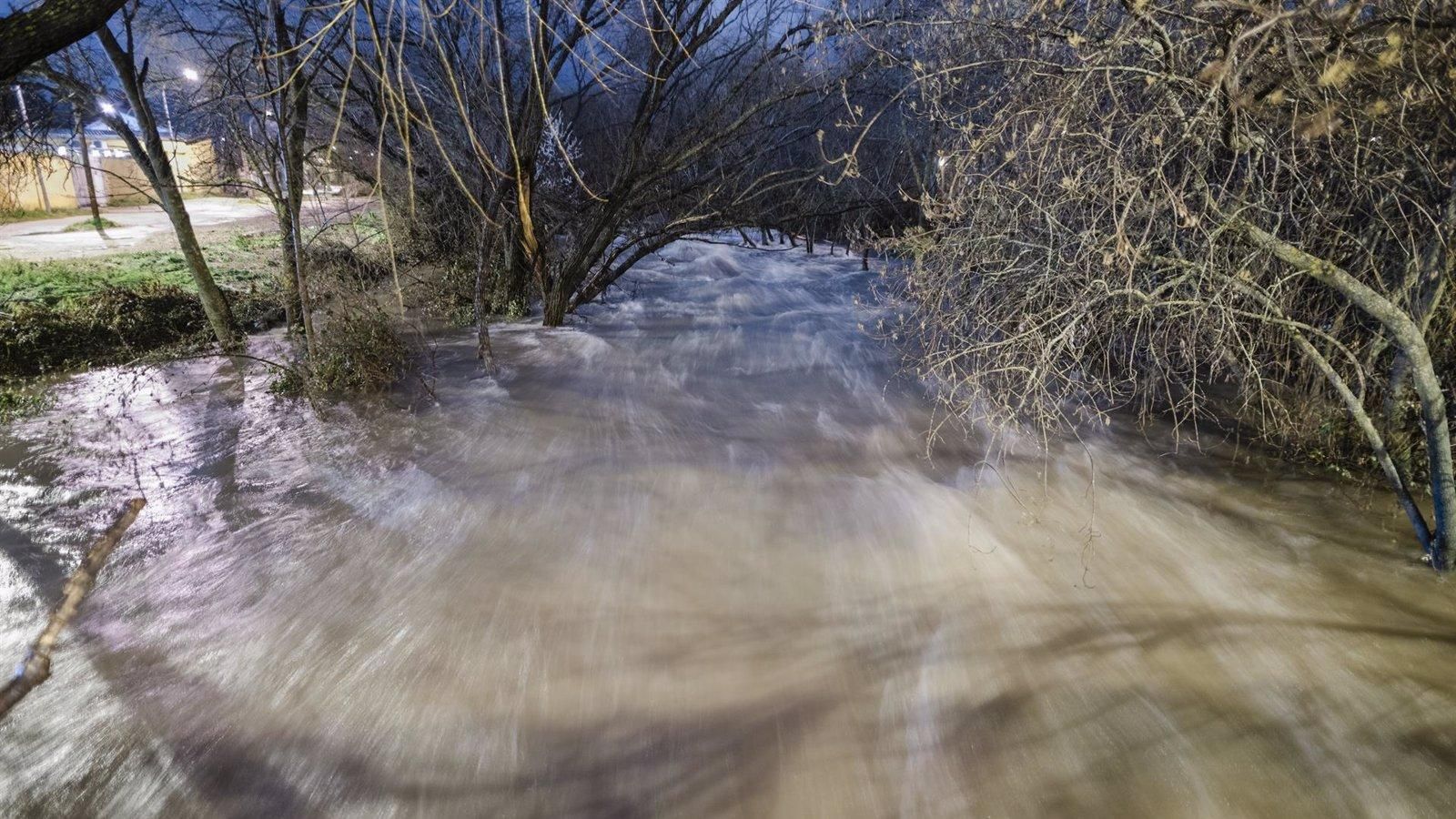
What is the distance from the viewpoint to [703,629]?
459 cm

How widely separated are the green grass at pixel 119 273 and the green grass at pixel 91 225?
5283 millimetres

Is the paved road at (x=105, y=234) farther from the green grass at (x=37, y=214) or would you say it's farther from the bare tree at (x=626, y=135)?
the bare tree at (x=626, y=135)

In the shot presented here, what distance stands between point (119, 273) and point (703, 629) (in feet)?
42.6

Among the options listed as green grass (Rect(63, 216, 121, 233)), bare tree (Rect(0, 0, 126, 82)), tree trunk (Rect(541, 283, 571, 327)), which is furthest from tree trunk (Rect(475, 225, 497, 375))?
green grass (Rect(63, 216, 121, 233))

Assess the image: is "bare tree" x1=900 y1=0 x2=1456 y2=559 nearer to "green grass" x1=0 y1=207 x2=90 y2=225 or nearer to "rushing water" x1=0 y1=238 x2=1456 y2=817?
"rushing water" x1=0 y1=238 x2=1456 y2=817

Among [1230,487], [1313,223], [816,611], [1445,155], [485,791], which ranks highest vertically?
[1445,155]

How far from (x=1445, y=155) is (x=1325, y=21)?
341 centimetres

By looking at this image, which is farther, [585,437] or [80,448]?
[585,437]

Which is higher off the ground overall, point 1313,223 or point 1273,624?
point 1313,223

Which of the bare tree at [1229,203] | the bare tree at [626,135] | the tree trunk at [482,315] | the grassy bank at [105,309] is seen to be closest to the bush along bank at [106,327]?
the grassy bank at [105,309]

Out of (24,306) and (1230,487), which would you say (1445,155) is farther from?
(24,306)

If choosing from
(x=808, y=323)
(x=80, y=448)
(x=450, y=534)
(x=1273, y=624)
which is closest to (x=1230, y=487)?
(x=1273, y=624)

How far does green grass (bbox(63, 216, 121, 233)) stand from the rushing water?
14052mm

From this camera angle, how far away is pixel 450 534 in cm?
562
